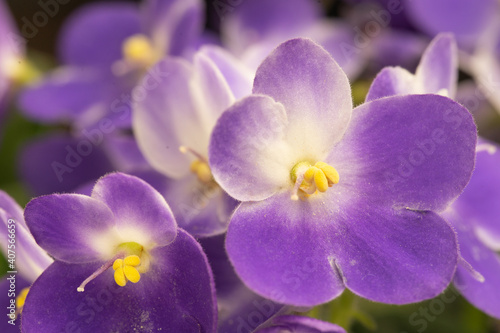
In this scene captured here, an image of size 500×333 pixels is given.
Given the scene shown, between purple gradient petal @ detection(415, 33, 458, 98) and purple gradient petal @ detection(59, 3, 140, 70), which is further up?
purple gradient petal @ detection(415, 33, 458, 98)

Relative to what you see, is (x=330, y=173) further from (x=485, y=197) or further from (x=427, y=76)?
(x=485, y=197)

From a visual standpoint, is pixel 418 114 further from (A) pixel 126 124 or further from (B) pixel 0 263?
(B) pixel 0 263

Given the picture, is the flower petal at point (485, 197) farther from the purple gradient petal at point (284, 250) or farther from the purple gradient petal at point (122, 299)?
the purple gradient petal at point (122, 299)

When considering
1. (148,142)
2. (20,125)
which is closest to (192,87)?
(148,142)

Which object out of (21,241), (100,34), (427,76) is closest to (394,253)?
(427,76)

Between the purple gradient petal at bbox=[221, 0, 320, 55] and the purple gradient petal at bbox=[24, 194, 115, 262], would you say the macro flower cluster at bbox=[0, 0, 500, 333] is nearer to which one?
the purple gradient petal at bbox=[24, 194, 115, 262]

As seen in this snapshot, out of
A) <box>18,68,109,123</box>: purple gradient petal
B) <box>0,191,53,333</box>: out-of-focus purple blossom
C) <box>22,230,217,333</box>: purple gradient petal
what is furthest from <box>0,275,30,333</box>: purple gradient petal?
<box>18,68,109,123</box>: purple gradient petal

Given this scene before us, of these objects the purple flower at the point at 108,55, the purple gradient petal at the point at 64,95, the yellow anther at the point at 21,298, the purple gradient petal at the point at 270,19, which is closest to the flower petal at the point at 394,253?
the yellow anther at the point at 21,298
